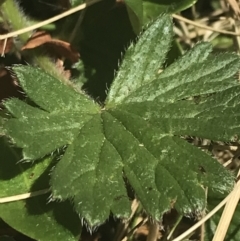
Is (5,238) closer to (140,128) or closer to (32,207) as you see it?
(32,207)

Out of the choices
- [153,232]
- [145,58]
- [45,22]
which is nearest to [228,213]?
[153,232]

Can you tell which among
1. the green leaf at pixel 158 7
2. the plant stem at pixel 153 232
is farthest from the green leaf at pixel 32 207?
the green leaf at pixel 158 7

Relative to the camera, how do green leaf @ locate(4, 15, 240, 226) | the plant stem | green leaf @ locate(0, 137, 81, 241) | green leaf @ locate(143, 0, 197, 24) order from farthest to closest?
green leaf @ locate(143, 0, 197, 24) < the plant stem < green leaf @ locate(0, 137, 81, 241) < green leaf @ locate(4, 15, 240, 226)

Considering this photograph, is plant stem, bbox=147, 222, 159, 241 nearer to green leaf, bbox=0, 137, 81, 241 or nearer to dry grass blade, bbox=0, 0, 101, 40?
green leaf, bbox=0, 137, 81, 241

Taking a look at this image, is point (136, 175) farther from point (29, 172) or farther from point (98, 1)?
point (98, 1)

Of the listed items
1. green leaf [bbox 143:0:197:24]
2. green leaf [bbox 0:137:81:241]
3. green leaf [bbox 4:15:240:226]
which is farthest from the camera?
green leaf [bbox 143:0:197:24]

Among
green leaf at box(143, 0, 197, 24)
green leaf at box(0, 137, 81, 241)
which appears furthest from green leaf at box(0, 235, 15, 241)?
green leaf at box(143, 0, 197, 24)
